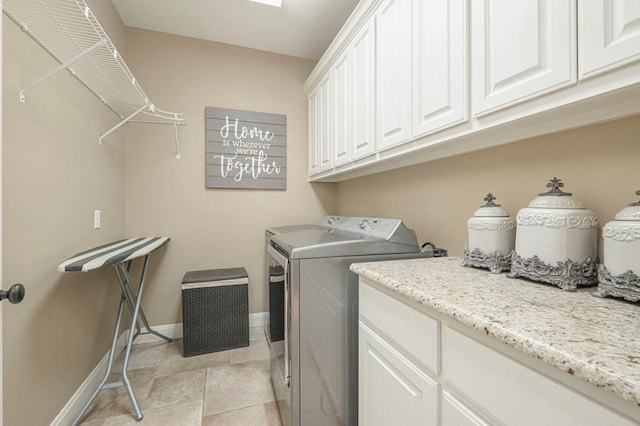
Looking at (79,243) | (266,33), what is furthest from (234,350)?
(266,33)

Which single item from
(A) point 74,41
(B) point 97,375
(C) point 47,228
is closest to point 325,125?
(A) point 74,41

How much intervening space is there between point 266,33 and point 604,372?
2943 mm

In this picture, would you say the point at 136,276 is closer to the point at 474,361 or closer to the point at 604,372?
the point at 474,361

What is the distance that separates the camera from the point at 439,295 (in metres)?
0.75

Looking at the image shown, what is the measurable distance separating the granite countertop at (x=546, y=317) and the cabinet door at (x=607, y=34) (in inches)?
22.7

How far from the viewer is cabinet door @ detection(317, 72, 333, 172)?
7.35ft

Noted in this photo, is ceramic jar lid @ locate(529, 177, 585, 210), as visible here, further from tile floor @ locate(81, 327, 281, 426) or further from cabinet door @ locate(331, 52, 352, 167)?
tile floor @ locate(81, 327, 281, 426)

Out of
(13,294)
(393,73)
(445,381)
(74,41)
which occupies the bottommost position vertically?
(445,381)

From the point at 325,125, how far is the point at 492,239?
1683 millimetres

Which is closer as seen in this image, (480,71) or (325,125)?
(480,71)

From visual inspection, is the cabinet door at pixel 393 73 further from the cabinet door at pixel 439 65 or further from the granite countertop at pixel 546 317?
the granite countertop at pixel 546 317

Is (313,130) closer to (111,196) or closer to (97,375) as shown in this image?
(111,196)

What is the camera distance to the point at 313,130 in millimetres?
2664

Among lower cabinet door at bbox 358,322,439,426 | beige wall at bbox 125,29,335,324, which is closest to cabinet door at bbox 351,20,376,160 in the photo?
lower cabinet door at bbox 358,322,439,426
